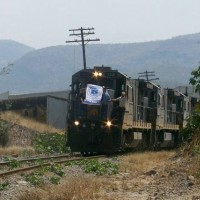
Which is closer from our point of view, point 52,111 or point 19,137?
point 19,137

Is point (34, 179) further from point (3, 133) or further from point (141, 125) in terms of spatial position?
point (3, 133)

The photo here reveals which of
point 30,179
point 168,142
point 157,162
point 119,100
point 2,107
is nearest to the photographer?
point 30,179

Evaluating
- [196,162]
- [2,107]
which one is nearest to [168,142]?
[196,162]

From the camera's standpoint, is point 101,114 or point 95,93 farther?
point 101,114

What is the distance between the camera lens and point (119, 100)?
20609mm

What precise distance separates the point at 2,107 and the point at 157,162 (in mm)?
30214

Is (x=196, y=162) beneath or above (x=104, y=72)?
beneath

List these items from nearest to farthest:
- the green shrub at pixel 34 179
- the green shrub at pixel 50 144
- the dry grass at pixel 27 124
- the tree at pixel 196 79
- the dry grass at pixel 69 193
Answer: the dry grass at pixel 69 193 < the green shrub at pixel 34 179 < the tree at pixel 196 79 < the green shrub at pixel 50 144 < the dry grass at pixel 27 124

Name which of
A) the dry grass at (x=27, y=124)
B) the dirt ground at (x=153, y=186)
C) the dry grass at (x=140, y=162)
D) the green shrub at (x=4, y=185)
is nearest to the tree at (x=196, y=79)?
the dry grass at (x=140, y=162)

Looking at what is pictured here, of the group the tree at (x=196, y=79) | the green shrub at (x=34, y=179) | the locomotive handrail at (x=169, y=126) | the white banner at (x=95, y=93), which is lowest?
the green shrub at (x=34, y=179)

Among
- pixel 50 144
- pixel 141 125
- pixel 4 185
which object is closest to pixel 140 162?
pixel 141 125

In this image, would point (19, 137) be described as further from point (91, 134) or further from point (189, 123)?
point (189, 123)

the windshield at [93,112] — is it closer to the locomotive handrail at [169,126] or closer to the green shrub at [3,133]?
the locomotive handrail at [169,126]

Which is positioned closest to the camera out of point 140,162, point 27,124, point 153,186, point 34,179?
point 153,186
